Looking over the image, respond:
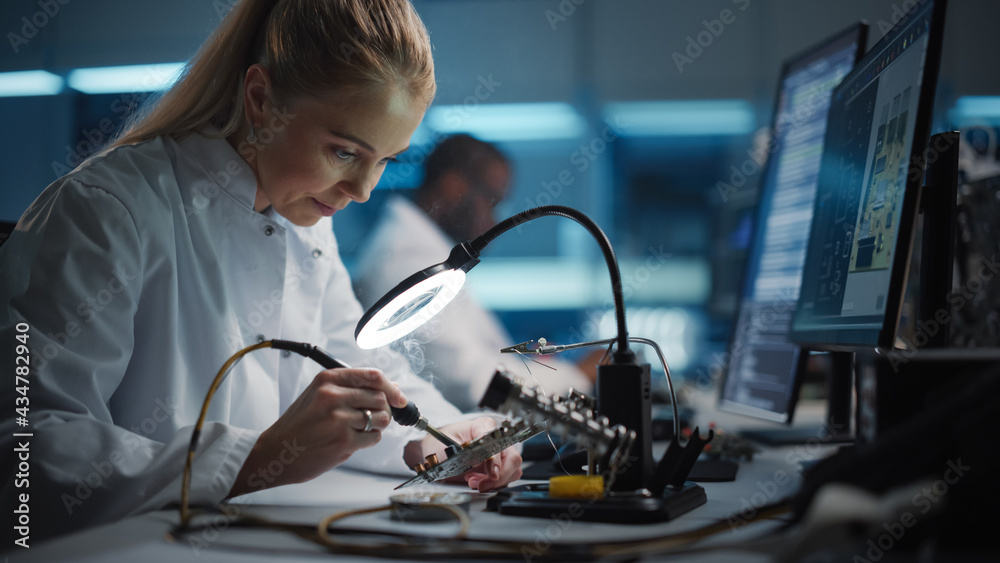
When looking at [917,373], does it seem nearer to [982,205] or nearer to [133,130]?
[982,205]

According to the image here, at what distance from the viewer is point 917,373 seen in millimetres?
613

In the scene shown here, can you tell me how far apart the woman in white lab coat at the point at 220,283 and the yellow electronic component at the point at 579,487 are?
227 millimetres

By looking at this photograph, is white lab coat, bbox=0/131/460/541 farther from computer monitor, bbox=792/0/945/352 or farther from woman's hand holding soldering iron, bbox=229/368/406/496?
computer monitor, bbox=792/0/945/352

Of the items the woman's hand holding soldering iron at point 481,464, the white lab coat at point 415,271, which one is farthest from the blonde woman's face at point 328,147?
the woman's hand holding soldering iron at point 481,464

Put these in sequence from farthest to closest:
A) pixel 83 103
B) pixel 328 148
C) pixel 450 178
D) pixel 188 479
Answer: pixel 83 103 < pixel 450 178 < pixel 328 148 < pixel 188 479

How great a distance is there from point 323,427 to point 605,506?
1.16ft

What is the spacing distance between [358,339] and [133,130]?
2.33 ft

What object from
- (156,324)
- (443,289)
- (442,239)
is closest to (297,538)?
(443,289)

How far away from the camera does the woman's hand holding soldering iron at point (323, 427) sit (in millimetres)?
809

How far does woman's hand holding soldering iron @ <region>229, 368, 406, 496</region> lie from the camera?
0.81 m

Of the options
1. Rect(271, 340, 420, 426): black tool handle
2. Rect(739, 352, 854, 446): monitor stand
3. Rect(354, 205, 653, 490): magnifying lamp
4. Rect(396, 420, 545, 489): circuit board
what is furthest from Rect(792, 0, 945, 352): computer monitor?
Rect(271, 340, 420, 426): black tool handle

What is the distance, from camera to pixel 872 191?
2.95ft

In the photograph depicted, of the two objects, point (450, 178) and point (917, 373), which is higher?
point (450, 178)

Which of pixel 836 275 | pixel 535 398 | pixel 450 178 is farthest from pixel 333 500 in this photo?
pixel 450 178
